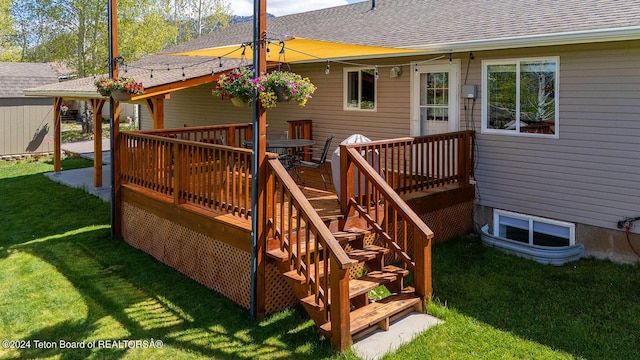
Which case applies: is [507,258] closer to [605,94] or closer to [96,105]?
[605,94]

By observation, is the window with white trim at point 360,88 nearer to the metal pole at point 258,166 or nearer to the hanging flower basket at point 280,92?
the metal pole at point 258,166

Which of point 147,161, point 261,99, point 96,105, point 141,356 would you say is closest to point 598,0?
point 261,99

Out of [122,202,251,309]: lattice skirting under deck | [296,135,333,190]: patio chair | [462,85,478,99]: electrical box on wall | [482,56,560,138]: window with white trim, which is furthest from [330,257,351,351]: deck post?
[462,85,478,99]: electrical box on wall

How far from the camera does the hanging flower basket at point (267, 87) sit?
4750 mm

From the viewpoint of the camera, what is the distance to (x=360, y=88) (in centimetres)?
984

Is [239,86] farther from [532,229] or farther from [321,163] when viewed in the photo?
[532,229]

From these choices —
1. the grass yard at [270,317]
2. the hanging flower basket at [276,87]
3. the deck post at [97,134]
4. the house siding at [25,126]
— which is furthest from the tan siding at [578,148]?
the house siding at [25,126]

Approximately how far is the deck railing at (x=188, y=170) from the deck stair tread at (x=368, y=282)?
1.36 m

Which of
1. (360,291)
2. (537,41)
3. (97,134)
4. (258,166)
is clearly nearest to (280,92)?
A: (258,166)

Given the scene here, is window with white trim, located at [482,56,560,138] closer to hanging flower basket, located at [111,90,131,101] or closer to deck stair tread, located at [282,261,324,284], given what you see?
deck stair tread, located at [282,261,324,284]

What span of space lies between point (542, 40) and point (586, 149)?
158 centimetres

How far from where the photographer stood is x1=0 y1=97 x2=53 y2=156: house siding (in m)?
16.8

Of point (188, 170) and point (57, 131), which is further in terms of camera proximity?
point (57, 131)

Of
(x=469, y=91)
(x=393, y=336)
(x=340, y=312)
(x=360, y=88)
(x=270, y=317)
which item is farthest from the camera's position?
(x=360, y=88)
